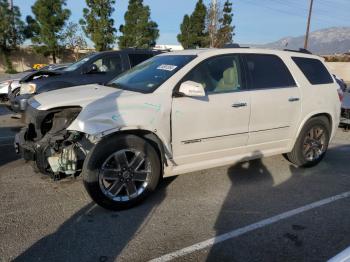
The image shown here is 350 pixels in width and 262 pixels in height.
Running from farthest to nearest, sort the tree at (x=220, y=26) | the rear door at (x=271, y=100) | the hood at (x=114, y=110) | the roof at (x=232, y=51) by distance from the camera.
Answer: the tree at (x=220, y=26) < the rear door at (x=271, y=100) < the roof at (x=232, y=51) < the hood at (x=114, y=110)

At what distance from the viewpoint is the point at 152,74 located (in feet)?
15.4

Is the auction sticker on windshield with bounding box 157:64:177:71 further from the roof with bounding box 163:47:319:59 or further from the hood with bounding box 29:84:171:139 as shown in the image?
the hood with bounding box 29:84:171:139

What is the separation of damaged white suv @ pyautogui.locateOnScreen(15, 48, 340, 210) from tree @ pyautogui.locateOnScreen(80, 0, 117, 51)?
100 feet

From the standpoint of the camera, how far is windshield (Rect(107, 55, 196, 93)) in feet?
14.4

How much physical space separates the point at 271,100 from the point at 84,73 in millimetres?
5126

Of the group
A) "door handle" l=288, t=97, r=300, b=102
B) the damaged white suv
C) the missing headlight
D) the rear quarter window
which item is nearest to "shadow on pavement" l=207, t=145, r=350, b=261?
the damaged white suv

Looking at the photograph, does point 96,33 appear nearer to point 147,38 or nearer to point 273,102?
point 147,38

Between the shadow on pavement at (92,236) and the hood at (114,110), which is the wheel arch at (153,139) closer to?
the hood at (114,110)

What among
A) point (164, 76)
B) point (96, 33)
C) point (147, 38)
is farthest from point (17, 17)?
point (164, 76)

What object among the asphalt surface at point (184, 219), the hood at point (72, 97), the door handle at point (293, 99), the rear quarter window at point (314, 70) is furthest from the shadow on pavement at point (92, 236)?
the rear quarter window at point (314, 70)

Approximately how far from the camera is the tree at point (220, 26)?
3164cm

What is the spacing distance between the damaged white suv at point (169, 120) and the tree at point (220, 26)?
26699 millimetres

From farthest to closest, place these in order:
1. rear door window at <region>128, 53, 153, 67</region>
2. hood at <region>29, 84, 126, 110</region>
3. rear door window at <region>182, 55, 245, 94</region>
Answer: rear door window at <region>128, 53, 153, 67</region>, rear door window at <region>182, 55, 245, 94</region>, hood at <region>29, 84, 126, 110</region>

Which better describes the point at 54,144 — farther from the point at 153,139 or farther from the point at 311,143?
the point at 311,143
